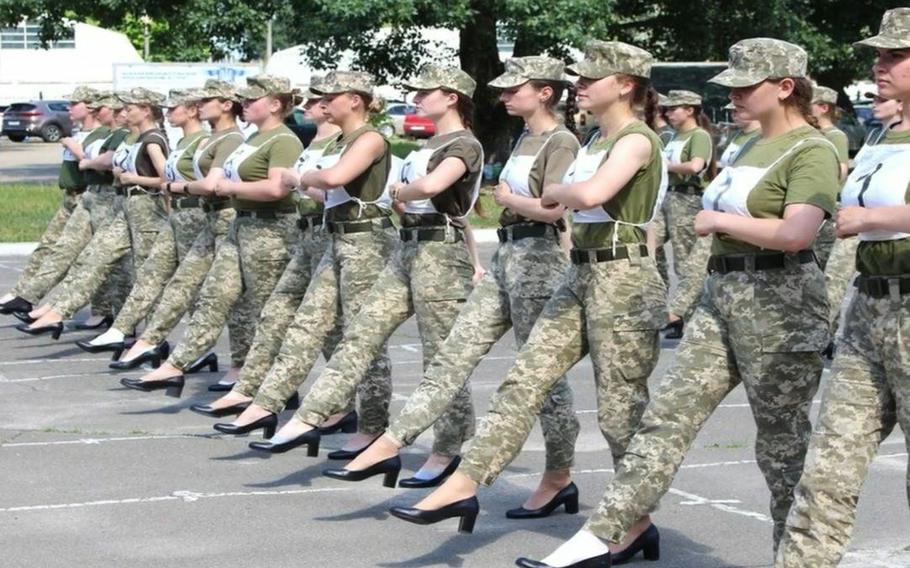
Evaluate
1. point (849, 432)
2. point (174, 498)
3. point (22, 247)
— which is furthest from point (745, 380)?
point (22, 247)

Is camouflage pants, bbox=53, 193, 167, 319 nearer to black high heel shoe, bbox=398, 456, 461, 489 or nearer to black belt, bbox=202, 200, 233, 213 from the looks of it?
black belt, bbox=202, 200, 233, 213

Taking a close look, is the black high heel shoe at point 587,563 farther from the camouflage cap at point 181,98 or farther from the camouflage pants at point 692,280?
the camouflage pants at point 692,280

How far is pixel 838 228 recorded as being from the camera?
536cm

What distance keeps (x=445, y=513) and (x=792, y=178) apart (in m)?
1.77

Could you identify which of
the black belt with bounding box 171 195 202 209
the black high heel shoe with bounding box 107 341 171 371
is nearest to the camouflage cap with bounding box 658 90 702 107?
the black belt with bounding box 171 195 202 209

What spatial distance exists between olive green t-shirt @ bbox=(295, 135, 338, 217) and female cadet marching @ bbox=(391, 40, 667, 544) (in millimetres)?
2711

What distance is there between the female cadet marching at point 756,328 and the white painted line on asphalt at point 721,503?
152cm

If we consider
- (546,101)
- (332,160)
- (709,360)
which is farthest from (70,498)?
(709,360)

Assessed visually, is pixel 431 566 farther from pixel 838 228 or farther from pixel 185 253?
pixel 185 253

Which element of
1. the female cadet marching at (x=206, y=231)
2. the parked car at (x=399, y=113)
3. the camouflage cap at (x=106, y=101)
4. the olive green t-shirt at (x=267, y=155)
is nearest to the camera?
the olive green t-shirt at (x=267, y=155)

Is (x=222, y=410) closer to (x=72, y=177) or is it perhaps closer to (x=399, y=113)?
(x=72, y=177)

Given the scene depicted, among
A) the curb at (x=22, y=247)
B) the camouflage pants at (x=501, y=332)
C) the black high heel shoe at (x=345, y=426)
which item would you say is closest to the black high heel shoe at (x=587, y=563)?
the camouflage pants at (x=501, y=332)

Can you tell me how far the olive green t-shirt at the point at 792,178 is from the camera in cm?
582

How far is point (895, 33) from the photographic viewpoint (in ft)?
17.7
